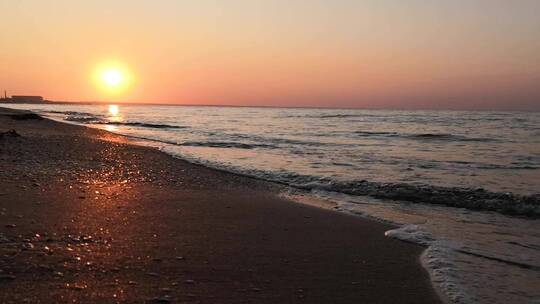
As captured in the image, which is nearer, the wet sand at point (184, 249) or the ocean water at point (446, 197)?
the wet sand at point (184, 249)

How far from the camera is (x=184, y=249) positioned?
17.5ft

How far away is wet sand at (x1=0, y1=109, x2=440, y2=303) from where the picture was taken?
4.14m

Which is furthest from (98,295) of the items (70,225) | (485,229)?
(485,229)

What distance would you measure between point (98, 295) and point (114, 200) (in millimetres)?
4181

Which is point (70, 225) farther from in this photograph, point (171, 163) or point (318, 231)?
point (171, 163)

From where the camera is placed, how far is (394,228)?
7340 millimetres

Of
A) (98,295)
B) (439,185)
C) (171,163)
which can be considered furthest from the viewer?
(171,163)

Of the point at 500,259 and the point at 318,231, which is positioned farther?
the point at 318,231

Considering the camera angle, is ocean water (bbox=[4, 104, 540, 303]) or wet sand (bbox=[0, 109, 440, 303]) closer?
wet sand (bbox=[0, 109, 440, 303])

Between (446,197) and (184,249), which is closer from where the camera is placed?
(184,249)

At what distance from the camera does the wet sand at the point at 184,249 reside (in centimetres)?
414

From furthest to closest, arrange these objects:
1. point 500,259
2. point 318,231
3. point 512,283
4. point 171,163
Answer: point 171,163 < point 318,231 < point 500,259 < point 512,283

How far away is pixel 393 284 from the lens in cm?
471

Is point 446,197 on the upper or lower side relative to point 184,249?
lower
